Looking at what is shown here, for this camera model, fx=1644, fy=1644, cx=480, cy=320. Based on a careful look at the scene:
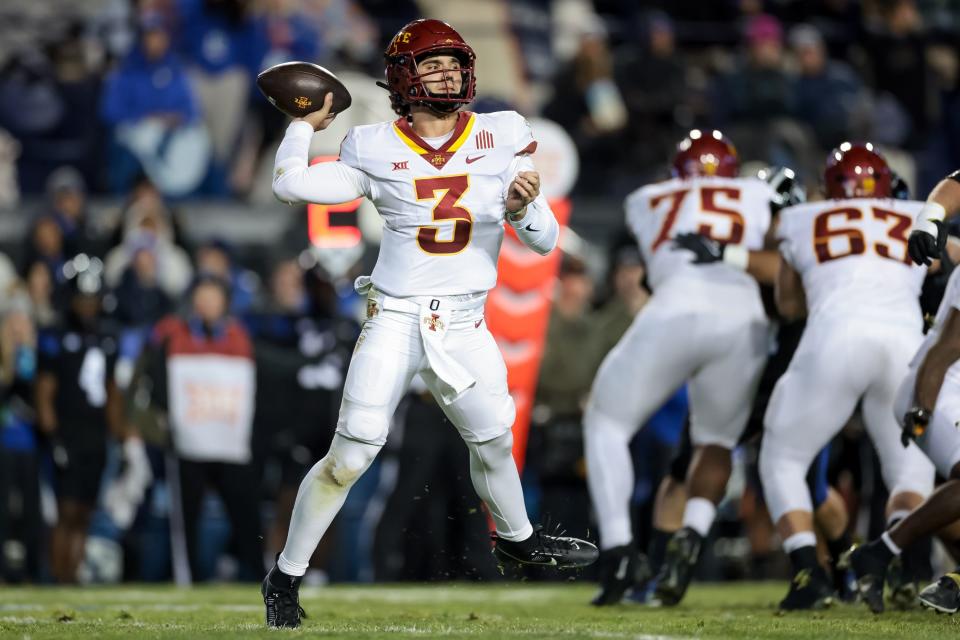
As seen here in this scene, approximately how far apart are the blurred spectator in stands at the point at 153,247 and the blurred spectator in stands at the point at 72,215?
175mm

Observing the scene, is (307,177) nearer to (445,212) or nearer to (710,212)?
(445,212)

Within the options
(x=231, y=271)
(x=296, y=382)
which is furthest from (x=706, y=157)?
(x=231, y=271)

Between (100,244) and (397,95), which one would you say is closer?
(397,95)

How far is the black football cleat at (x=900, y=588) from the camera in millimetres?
6676

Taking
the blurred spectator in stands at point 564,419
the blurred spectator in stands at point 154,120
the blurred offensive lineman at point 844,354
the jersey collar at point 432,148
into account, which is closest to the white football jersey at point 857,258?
the blurred offensive lineman at point 844,354

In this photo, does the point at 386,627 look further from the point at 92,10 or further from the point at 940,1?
the point at 940,1

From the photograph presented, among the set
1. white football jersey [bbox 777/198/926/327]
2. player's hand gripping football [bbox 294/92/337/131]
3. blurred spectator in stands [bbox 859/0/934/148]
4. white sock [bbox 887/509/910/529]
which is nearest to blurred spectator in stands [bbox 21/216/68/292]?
player's hand gripping football [bbox 294/92/337/131]

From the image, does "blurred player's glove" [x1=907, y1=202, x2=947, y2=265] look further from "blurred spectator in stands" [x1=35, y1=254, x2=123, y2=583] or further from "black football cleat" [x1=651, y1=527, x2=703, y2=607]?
"blurred spectator in stands" [x1=35, y1=254, x2=123, y2=583]

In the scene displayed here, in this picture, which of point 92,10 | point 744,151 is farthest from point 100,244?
point 744,151

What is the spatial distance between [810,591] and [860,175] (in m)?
1.82

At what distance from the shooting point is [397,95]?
582 cm

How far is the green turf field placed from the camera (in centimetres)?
556

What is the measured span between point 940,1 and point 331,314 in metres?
7.09

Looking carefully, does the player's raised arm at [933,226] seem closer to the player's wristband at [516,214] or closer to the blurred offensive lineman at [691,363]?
the blurred offensive lineman at [691,363]
